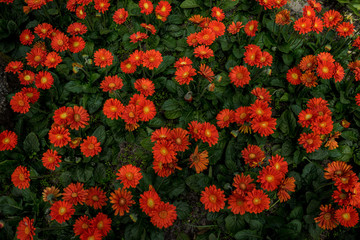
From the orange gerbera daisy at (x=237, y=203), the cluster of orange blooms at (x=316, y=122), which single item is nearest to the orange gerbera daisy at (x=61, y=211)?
the orange gerbera daisy at (x=237, y=203)

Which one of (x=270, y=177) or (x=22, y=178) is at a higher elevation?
(x=270, y=177)

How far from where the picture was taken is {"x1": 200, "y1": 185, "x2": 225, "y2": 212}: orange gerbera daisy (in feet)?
8.10

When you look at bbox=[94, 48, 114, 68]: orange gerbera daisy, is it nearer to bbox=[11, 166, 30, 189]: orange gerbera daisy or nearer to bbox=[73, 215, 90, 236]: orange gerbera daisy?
bbox=[11, 166, 30, 189]: orange gerbera daisy

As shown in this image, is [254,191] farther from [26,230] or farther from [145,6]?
[145,6]

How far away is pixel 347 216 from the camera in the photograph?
2.40 metres

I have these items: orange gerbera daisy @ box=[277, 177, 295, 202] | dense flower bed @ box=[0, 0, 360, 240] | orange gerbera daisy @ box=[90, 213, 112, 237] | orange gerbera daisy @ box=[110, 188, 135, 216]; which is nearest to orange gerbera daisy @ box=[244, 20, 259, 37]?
dense flower bed @ box=[0, 0, 360, 240]

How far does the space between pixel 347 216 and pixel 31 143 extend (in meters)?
3.74

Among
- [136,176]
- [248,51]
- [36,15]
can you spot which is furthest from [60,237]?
[36,15]

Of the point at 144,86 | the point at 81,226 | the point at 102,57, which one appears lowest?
the point at 81,226

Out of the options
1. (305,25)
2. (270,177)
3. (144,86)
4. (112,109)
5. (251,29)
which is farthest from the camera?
(251,29)

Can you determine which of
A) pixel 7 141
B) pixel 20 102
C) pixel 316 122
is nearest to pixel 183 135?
pixel 316 122

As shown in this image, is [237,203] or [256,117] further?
[256,117]

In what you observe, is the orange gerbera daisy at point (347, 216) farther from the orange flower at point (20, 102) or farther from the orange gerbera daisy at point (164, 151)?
the orange flower at point (20, 102)

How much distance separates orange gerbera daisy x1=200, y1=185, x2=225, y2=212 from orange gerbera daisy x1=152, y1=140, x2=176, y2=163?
53 centimetres
